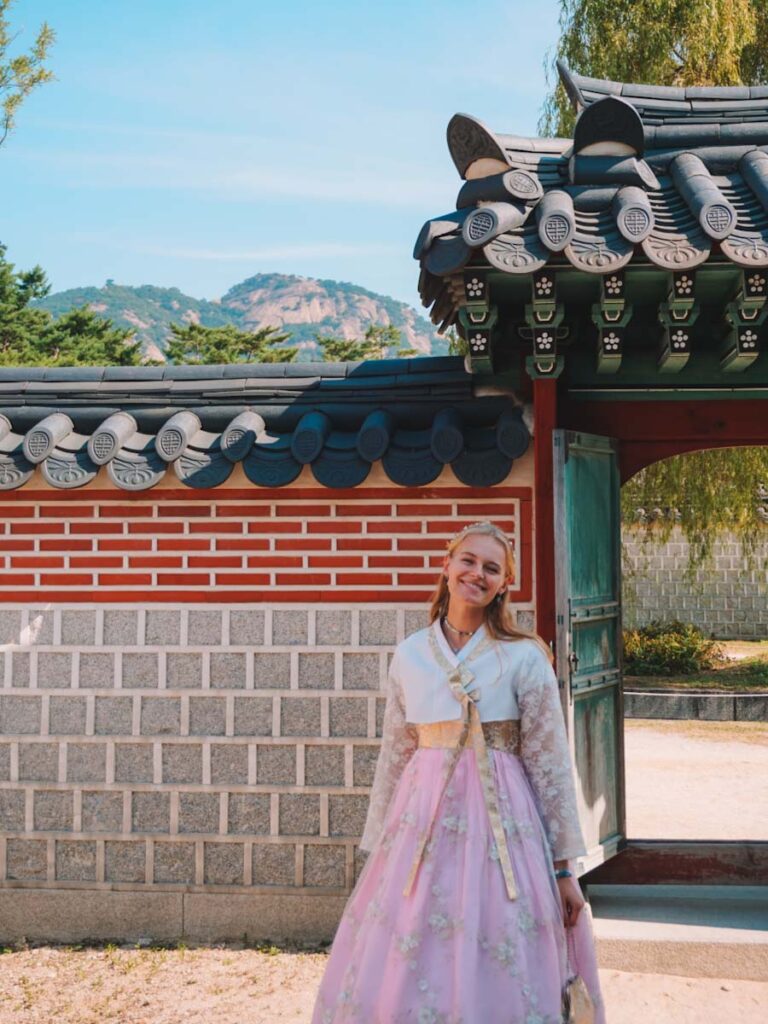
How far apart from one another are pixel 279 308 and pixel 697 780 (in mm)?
135569

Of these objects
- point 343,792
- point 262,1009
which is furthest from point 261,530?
point 262,1009

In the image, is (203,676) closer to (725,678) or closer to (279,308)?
(725,678)

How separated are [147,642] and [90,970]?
4.58 feet

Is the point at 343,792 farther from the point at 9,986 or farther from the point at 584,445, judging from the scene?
the point at 584,445

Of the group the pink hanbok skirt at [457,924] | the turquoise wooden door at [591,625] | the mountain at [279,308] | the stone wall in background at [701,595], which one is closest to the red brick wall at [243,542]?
the turquoise wooden door at [591,625]

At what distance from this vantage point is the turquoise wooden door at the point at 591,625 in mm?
4359

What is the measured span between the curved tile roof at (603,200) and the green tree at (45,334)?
2237 cm

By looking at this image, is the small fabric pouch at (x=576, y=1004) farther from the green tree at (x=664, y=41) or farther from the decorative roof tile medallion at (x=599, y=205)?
the green tree at (x=664, y=41)

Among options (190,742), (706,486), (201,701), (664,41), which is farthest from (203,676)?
(664,41)

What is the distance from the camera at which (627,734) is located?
10.8 m

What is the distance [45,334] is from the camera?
28125 mm

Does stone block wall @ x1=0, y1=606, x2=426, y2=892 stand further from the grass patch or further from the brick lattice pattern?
the grass patch

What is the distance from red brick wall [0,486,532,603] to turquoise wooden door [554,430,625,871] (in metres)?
0.26

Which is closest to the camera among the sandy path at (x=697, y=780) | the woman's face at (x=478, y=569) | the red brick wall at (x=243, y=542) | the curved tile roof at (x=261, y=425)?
the woman's face at (x=478, y=569)
